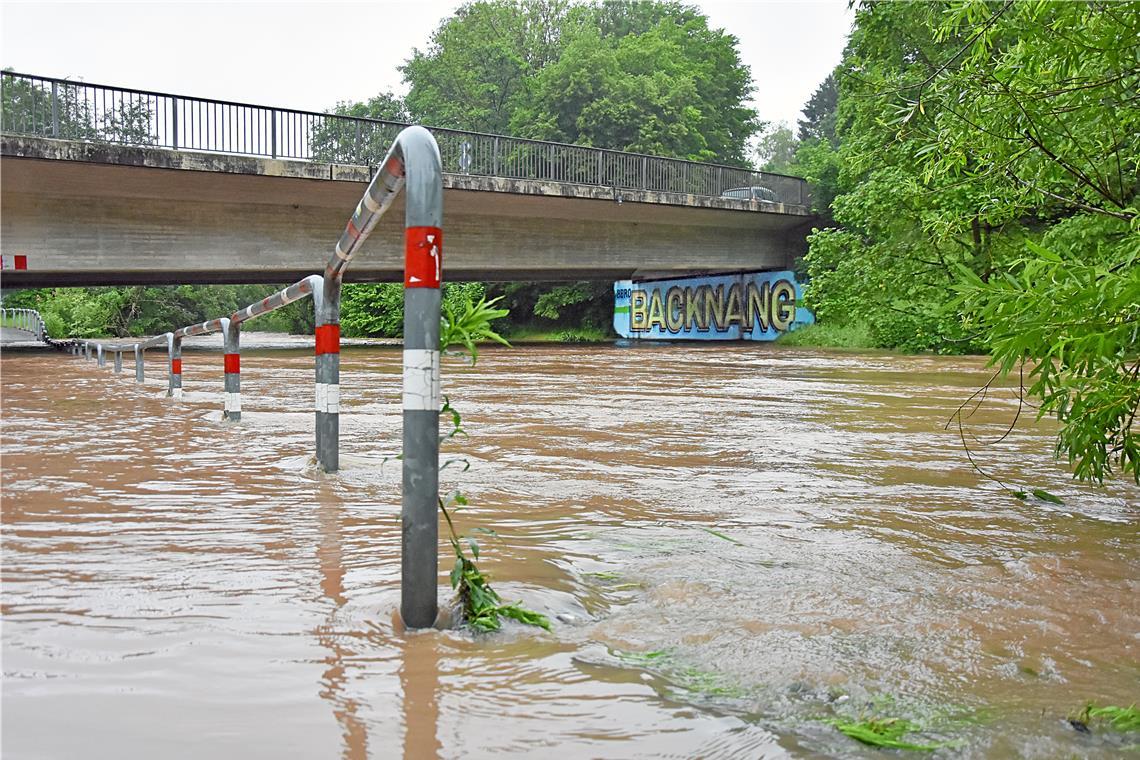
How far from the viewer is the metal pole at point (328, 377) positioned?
5684mm

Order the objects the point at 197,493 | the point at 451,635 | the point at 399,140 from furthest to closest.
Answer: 1. the point at 197,493
2. the point at 399,140
3. the point at 451,635

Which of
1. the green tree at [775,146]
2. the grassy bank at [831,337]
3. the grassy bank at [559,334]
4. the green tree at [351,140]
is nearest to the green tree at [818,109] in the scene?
the green tree at [775,146]

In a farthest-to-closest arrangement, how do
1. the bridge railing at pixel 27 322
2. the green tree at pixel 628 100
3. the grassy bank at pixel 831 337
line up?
the green tree at pixel 628 100 → the bridge railing at pixel 27 322 → the grassy bank at pixel 831 337

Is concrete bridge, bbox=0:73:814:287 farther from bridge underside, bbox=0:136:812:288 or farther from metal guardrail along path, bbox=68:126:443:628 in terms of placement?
metal guardrail along path, bbox=68:126:443:628

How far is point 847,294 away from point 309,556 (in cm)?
2406

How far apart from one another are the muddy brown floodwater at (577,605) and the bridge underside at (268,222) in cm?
1677

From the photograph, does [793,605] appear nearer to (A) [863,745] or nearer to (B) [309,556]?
(A) [863,745]

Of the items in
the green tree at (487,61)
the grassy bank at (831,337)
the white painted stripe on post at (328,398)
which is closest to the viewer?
the white painted stripe on post at (328,398)

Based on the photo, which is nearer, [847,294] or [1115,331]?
[1115,331]

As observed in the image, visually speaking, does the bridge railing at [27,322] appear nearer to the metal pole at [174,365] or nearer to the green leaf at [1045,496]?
the metal pole at [174,365]

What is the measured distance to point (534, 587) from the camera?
3.37 meters

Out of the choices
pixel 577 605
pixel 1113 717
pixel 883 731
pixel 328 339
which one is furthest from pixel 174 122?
pixel 1113 717

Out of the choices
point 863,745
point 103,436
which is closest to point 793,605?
point 863,745

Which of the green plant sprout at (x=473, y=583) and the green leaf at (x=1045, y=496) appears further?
the green leaf at (x=1045, y=496)
